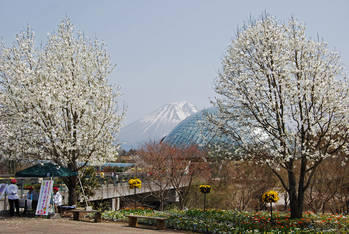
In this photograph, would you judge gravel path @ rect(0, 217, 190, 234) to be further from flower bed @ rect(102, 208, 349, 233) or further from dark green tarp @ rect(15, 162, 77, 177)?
dark green tarp @ rect(15, 162, 77, 177)

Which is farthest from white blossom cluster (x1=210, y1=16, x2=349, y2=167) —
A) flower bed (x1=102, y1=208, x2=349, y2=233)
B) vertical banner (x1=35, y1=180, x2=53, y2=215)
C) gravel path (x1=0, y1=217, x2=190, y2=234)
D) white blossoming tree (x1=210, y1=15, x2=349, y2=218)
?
vertical banner (x1=35, y1=180, x2=53, y2=215)

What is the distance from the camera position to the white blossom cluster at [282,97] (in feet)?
42.6

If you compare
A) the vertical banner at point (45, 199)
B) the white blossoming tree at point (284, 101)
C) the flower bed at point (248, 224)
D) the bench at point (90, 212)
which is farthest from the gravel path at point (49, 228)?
the white blossoming tree at point (284, 101)

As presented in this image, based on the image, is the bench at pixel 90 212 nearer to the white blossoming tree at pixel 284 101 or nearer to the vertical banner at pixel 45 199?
the vertical banner at pixel 45 199

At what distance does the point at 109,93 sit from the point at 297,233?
10.8 metres

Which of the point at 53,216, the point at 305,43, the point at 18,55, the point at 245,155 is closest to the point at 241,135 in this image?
the point at 245,155

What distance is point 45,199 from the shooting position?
1408cm

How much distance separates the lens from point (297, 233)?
34.1ft

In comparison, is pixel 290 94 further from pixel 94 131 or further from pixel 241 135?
pixel 94 131

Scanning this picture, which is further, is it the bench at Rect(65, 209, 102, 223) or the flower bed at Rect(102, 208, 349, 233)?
the bench at Rect(65, 209, 102, 223)

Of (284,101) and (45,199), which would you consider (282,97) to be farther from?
(45,199)

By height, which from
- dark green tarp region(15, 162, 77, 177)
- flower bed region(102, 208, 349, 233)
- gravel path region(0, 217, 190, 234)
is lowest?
gravel path region(0, 217, 190, 234)

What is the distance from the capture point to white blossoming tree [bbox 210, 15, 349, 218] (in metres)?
13.0

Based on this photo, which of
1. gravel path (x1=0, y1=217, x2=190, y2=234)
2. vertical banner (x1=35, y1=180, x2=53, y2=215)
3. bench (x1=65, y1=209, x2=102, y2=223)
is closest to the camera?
gravel path (x1=0, y1=217, x2=190, y2=234)
